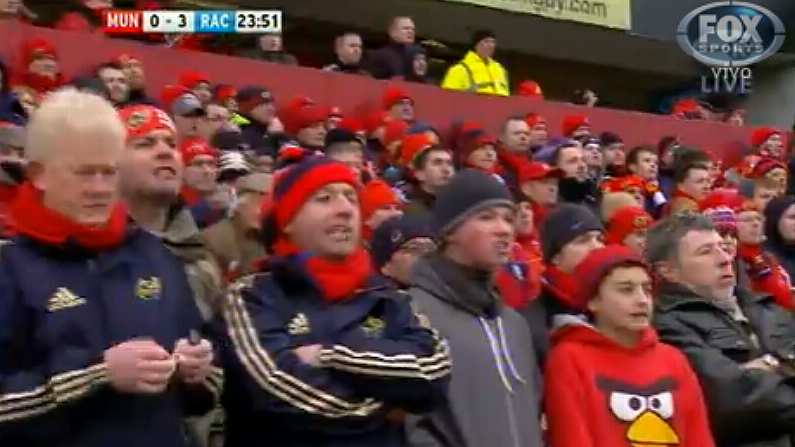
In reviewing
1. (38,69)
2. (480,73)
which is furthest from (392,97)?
(38,69)

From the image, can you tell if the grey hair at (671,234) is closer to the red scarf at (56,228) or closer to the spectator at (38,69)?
the red scarf at (56,228)

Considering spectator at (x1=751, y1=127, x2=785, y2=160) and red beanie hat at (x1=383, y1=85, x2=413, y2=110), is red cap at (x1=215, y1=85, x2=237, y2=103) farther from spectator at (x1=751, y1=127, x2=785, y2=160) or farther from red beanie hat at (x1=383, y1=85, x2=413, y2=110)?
spectator at (x1=751, y1=127, x2=785, y2=160)

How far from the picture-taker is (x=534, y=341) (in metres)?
5.23

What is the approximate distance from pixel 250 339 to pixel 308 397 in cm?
25

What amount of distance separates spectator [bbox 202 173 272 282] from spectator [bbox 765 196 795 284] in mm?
3335

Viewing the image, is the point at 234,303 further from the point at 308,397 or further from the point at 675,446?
the point at 675,446

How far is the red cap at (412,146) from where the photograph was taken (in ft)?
33.7

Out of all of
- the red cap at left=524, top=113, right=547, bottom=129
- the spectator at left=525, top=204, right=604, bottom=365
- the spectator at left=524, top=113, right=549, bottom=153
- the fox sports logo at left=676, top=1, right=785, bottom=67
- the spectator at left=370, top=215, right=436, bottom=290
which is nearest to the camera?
the spectator at left=525, top=204, right=604, bottom=365

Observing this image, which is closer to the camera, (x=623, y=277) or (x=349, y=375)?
(x=349, y=375)

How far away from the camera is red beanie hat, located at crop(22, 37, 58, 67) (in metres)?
10.8

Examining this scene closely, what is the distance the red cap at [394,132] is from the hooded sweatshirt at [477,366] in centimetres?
698

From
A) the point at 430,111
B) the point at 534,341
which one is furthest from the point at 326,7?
the point at 534,341

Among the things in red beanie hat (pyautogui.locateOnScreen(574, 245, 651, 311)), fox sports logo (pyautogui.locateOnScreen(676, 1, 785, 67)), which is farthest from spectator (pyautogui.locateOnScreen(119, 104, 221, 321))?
fox sports logo (pyautogui.locateOnScreen(676, 1, 785, 67))

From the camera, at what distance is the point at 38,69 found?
10.7 m
